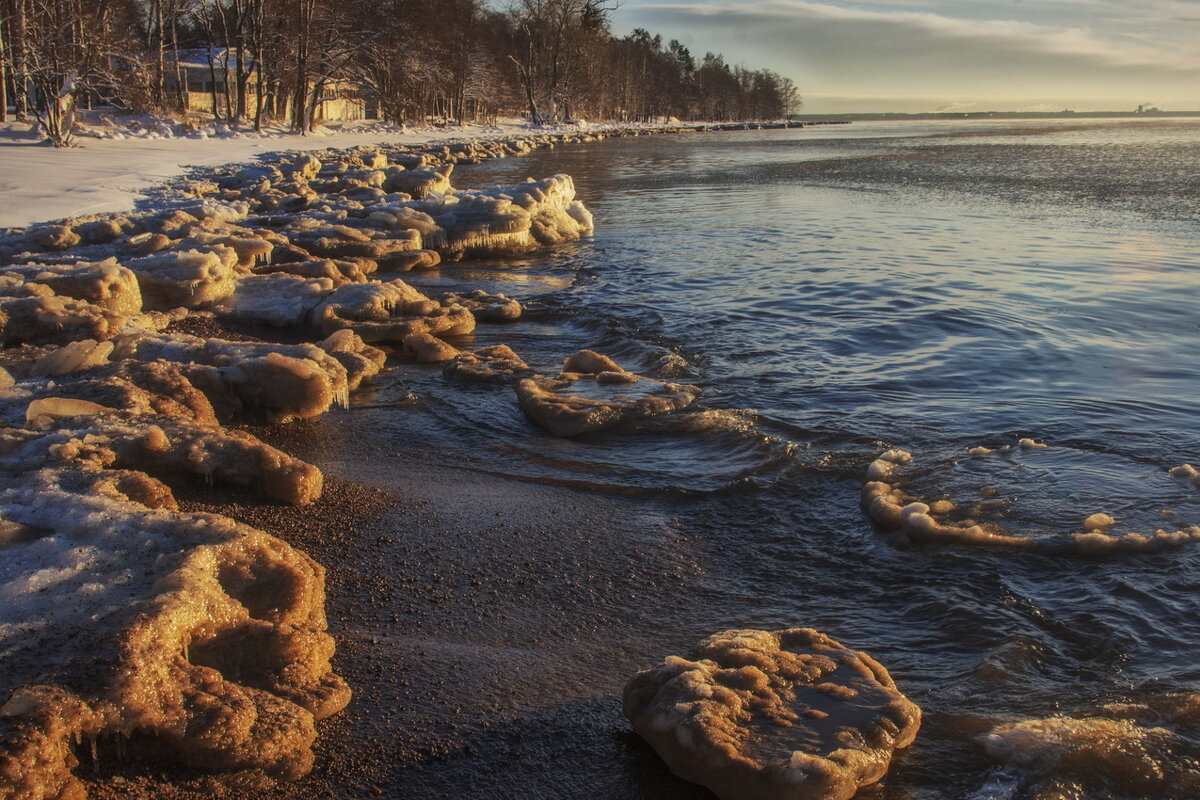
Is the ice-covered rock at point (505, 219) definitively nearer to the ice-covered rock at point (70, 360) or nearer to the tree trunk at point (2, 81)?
the ice-covered rock at point (70, 360)

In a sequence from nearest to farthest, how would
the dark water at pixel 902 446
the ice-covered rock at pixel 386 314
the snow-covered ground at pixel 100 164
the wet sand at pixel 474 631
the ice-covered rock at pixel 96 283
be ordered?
1. the wet sand at pixel 474 631
2. the dark water at pixel 902 446
3. the ice-covered rock at pixel 96 283
4. the ice-covered rock at pixel 386 314
5. the snow-covered ground at pixel 100 164

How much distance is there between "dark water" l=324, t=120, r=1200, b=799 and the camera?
3.38 metres

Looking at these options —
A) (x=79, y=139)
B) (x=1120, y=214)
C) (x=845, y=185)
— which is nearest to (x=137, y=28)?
(x=79, y=139)

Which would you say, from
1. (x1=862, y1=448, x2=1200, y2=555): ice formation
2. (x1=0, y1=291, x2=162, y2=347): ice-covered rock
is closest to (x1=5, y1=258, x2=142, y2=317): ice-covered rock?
(x1=0, y1=291, x2=162, y2=347): ice-covered rock

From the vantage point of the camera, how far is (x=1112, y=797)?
277 centimetres

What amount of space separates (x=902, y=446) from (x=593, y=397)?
2.08 m

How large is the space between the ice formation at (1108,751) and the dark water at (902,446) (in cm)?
1

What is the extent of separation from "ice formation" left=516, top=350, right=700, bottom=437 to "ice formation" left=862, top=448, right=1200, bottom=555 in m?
1.80

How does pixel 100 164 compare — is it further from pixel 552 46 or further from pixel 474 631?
pixel 552 46

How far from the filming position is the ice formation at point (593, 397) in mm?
6121

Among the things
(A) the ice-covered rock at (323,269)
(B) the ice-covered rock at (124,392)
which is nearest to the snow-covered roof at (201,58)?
(A) the ice-covered rock at (323,269)

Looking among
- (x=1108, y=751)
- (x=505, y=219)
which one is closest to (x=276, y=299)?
(x=505, y=219)

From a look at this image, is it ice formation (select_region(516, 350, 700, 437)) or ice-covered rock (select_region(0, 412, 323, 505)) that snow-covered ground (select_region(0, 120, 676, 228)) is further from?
ice-covered rock (select_region(0, 412, 323, 505))

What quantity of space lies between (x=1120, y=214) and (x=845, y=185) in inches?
371
